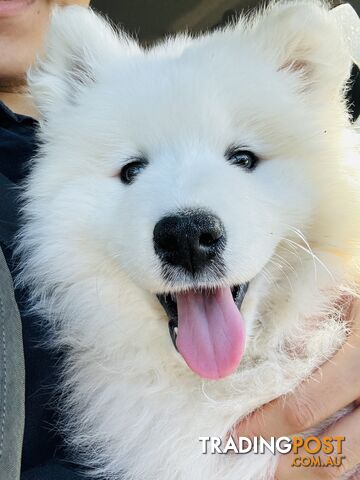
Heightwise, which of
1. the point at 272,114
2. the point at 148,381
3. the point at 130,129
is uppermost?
the point at 272,114

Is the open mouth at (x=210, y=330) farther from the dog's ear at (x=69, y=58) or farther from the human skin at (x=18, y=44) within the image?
the human skin at (x=18, y=44)

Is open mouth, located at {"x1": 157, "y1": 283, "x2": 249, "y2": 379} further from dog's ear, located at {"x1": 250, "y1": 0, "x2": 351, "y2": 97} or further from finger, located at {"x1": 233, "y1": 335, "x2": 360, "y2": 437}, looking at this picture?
dog's ear, located at {"x1": 250, "y1": 0, "x2": 351, "y2": 97}

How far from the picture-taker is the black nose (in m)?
1.45

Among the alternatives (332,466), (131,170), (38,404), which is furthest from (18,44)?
(332,466)

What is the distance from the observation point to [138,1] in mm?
4895

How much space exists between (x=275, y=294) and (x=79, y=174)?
0.77 m

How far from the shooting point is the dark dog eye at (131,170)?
183 cm

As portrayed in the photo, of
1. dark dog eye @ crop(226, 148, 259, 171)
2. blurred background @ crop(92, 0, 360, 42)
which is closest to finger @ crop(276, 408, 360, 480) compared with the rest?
dark dog eye @ crop(226, 148, 259, 171)

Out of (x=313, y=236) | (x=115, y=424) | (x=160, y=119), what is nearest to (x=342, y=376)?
(x=313, y=236)

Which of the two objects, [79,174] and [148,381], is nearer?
[148,381]

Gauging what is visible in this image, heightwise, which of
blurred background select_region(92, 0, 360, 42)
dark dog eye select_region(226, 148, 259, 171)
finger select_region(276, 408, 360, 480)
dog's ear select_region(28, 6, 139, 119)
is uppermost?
blurred background select_region(92, 0, 360, 42)

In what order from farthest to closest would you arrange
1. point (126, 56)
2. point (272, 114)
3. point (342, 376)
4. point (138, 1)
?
point (138, 1) → point (126, 56) → point (272, 114) → point (342, 376)

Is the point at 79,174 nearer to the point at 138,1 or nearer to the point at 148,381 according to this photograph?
the point at 148,381

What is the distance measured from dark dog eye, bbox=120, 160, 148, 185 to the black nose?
0.38 metres
